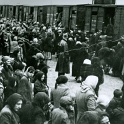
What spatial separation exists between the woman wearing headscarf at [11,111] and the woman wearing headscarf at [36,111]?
0.40 m

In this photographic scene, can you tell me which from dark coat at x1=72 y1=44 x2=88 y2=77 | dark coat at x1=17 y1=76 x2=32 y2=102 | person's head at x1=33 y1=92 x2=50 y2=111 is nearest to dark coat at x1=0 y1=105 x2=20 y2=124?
person's head at x1=33 y1=92 x2=50 y2=111

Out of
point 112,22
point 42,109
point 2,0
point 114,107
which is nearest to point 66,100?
point 42,109

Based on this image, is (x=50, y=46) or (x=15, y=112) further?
(x=50, y=46)

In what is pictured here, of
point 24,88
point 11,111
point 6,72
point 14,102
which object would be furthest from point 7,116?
point 6,72

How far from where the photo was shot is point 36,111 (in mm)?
5949

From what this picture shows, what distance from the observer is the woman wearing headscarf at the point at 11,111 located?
5473mm

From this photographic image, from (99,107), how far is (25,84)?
1971 millimetres

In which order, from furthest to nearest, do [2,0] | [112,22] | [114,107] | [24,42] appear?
[2,0] < [112,22] < [24,42] < [114,107]

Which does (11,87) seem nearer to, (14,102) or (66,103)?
(66,103)

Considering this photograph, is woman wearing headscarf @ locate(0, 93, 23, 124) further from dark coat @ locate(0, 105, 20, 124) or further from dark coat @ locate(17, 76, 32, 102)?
dark coat @ locate(17, 76, 32, 102)

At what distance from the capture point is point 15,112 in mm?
5637

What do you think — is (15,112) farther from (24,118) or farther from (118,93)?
(118,93)

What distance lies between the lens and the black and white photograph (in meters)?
6.02

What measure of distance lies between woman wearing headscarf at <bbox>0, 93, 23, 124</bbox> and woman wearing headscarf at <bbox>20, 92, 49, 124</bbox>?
0.40m
